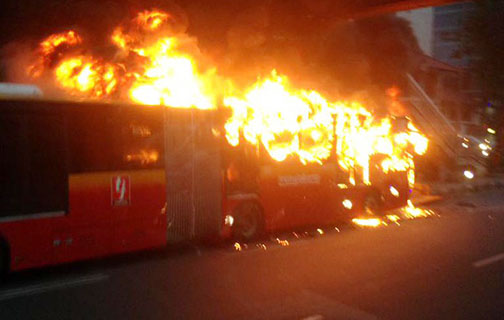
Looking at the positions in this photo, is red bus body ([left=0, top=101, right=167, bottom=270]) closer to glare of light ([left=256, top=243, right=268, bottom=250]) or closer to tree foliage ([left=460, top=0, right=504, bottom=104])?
glare of light ([left=256, top=243, right=268, bottom=250])

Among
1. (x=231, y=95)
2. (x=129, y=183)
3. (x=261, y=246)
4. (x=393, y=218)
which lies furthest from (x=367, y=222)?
(x=129, y=183)

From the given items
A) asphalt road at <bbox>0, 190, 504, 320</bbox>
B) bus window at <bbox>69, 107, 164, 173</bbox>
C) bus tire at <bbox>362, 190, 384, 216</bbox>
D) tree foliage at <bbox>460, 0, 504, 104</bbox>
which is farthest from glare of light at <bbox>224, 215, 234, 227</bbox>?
tree foliage at <bbox>460, 0, 504, 104</bbox>

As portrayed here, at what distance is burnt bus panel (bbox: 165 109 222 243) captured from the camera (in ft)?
33.3

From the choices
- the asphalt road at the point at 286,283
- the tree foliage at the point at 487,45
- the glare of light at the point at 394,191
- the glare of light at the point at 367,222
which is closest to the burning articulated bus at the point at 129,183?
the asphalt road at the point at 286,283

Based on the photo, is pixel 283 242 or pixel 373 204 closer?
pixel 283 242

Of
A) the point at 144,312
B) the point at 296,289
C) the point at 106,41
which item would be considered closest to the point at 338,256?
the point at 296,289

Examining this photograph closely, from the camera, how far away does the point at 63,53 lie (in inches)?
557

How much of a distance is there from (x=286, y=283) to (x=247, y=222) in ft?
11.0

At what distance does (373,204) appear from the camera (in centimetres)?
1470

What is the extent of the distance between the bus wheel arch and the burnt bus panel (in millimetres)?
502

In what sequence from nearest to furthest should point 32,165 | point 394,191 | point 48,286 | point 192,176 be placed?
1. point 48,286
2. point 32,165
3. point 192,176
4. point 394,191

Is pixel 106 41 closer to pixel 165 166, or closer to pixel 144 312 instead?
pixel 165 166

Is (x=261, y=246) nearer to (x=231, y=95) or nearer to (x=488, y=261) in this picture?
(x=231, y=95)

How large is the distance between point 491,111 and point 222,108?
18.9m
